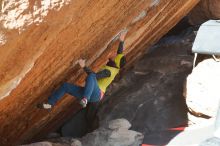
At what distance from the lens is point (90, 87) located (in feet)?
20.5

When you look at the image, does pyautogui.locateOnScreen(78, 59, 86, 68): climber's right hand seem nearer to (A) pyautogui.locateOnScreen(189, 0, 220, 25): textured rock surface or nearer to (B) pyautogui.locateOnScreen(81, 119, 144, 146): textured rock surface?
(B) pyautogui.locateOnScreen(81, 119, 144, 146): textured rock surface

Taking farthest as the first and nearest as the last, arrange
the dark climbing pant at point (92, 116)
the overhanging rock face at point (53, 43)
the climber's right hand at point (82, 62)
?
the dark climbing pant at point (92, 116) → the climber's right hand at point (82, 62) → the overhanging rock face at point (53, 43)

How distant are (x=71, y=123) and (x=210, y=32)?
4450 mm

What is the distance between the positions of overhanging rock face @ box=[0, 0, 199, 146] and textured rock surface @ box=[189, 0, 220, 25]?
180cm

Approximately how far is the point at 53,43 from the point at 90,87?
168 centimetres

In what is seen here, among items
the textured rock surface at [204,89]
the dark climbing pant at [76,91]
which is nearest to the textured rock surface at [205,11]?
the textured rock surface at [204,89]

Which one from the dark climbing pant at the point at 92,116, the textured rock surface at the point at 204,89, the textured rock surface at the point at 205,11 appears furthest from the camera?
the textured rock surface at the point at 205,11

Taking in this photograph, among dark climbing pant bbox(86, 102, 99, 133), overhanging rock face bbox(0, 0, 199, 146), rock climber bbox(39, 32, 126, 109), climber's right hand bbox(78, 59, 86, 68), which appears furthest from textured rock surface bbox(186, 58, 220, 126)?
climber's right hand bbox(78, 59, 86, 68)

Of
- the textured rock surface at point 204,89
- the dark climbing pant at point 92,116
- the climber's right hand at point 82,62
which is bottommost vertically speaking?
the dark climbing pant at point 92,116

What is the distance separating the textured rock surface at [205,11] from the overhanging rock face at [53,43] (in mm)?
1796

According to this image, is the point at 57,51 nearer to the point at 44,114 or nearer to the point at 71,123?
the point at 44,114

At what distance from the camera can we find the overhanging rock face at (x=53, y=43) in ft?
12.7

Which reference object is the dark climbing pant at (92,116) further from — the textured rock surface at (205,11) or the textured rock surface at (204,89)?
the textured rock surface at (205,11)

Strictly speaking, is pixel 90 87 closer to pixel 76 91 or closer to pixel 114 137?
pixel 76 91
